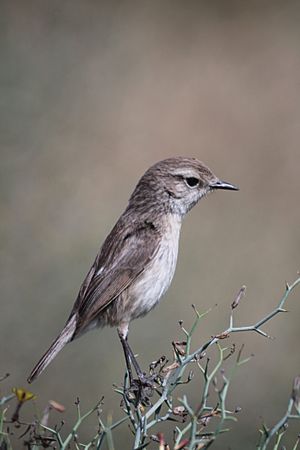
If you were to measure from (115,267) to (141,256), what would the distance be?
0.14 metres

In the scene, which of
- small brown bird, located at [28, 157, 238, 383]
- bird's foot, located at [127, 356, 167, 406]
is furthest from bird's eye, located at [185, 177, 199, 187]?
bird's foot, located at [127, 356, 167, 406]

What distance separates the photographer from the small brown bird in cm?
464

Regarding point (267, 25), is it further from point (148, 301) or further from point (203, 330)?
point (148, 301)

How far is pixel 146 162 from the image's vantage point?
8969 mm

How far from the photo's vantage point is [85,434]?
5.83 meters

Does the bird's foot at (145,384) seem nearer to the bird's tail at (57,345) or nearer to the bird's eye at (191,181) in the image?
the bird's tail at (57,345)

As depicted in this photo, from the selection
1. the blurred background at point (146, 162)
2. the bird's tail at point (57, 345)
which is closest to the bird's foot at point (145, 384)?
the bird's tail at point (57, 345)

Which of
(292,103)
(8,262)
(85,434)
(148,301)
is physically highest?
(292,103)

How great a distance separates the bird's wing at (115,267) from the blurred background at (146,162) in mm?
1241

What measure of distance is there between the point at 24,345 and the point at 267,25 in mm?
6366

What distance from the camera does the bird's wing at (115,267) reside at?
15.2 feet

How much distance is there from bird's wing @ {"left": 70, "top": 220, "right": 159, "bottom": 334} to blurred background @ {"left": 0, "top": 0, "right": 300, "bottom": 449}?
124 centimetres

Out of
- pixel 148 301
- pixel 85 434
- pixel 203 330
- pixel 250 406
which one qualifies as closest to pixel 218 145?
pixel 203 330

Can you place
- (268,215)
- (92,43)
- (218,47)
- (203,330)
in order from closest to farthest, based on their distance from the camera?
(203,330)
(268,215)
(92,43)
(218,47)
